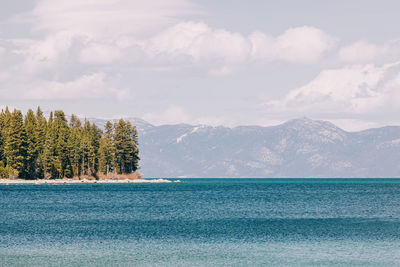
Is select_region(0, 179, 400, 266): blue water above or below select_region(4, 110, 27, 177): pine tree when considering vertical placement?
below

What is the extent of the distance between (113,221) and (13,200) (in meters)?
50.2

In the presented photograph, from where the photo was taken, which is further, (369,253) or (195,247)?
(195,247)

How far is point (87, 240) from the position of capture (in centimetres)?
6412

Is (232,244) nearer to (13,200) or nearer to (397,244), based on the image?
(397,244)

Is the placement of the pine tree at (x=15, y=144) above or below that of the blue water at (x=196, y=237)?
above

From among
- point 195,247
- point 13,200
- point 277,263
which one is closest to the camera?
A: point 277,263

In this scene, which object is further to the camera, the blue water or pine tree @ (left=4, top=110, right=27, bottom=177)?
pine tree @ (left=4, top=110, right=27, bottom=177)

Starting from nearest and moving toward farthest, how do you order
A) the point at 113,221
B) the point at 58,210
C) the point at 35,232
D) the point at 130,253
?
the point at 130,253
the point at 35,232
the point at 113,221
the point at 58,210

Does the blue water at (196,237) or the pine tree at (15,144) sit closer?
the blue water at (196,237)

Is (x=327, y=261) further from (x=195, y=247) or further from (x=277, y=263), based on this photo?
(x=195, y=247)

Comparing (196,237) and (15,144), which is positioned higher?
(15,144)

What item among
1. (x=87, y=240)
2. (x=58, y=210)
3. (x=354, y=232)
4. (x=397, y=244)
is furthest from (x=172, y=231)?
(x=58, y=210)

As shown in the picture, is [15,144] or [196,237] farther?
[15,144]

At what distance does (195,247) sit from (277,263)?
37.8 ft
